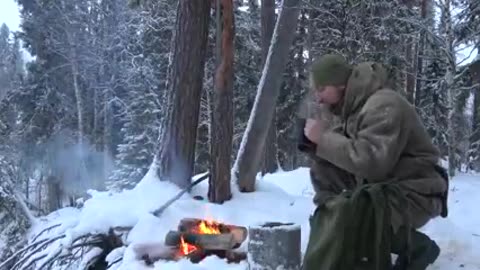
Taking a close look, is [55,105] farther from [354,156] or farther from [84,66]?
[354,156]

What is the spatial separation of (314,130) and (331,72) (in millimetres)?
362

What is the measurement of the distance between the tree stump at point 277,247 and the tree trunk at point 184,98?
106 inches

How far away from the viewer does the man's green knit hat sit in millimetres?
3266

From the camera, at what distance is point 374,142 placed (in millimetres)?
2961

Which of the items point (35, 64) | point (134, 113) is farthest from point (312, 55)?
point (35, 64)

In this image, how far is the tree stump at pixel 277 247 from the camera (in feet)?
12.3

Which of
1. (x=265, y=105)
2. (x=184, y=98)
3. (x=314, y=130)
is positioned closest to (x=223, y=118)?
(x=184, y=98)

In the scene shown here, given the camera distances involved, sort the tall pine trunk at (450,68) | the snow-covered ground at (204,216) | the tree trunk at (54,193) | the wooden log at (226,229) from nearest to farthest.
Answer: the snow-covered ground at (204,216), the wooden log at (226,229), the tall pine trunk at (450,68), the tree trunk at (54,193)

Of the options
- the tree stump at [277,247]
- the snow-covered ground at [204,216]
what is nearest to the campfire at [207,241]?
the snow-covered ground at [204,216]

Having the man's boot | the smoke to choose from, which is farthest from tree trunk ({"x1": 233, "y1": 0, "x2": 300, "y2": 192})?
the smoke

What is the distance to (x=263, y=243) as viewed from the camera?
3.77 meters

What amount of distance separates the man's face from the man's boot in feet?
2.68

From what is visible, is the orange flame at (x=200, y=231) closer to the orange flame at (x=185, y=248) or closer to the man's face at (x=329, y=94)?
the orange flame at (x=185, y=248)

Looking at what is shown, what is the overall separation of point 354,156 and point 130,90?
874 inches
